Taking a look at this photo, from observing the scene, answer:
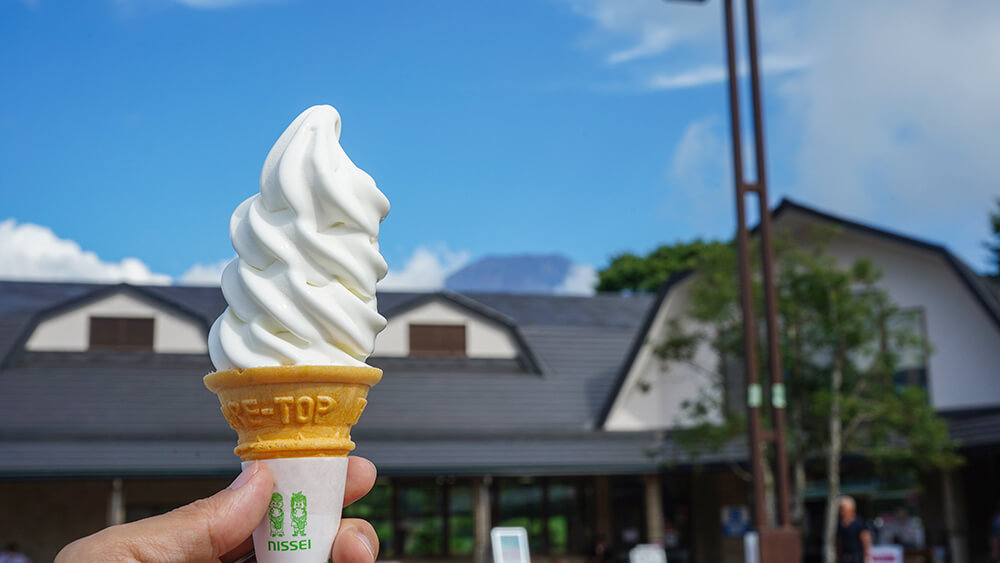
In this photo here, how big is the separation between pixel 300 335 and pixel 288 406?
21 cm

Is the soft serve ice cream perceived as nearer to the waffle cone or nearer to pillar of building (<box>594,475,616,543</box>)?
the waffle cone

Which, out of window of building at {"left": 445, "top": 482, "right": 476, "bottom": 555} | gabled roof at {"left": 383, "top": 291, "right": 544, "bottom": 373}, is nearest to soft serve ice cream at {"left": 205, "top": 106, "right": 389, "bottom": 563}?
window of building at {"left": 445, "top": 482, "right": 476, "bottom": 555}

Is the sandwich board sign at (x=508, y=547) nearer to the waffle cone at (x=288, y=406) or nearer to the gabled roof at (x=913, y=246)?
the gabled roof at (x=913, y=246)

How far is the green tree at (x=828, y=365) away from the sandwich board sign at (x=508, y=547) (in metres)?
4.27

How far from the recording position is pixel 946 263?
18719 mm

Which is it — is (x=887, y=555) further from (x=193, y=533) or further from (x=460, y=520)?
(x=193, y=533)

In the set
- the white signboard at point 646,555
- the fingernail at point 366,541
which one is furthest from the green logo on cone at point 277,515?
the white signboard at point 646,555

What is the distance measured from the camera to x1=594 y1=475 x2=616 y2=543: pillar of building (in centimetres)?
2250

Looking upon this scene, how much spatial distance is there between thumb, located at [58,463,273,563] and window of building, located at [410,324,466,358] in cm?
2012

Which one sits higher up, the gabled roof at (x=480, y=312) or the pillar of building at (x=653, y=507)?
the gabled roof at (x=480, y=312)

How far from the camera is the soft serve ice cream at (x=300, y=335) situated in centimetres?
294

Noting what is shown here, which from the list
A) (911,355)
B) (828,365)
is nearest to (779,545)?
(828,365)

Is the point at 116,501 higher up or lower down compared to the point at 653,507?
higher up

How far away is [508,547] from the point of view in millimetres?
13211
